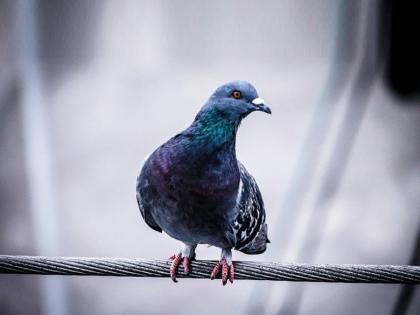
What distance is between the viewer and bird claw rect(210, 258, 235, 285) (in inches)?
79.8

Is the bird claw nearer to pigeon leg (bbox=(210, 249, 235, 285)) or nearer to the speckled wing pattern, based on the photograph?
pigeon leg (bbox=(210, 249, 235, 285))

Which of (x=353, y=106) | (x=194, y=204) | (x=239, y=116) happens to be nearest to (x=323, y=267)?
(x=194, y=204)

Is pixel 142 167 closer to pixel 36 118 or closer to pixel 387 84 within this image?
pixel 36 118

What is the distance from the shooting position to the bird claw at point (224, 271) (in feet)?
6.65

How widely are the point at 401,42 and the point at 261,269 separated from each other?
3.57 meters

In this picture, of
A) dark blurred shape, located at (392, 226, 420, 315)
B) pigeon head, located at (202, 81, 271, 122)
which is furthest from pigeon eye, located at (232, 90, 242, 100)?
dark blurred shape, located at (392, 226, 420, 315)

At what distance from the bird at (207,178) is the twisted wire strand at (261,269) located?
28cm

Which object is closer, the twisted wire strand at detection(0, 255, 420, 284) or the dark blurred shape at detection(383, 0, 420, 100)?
the twisted wire strand at detection(0, 255, 420, 284)

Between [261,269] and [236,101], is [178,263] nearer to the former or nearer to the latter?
[261,269]

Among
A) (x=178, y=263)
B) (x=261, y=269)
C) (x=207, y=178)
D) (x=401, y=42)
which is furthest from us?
(x=401, y=42)

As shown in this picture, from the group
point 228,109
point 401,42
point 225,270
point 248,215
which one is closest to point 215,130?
point 228,109

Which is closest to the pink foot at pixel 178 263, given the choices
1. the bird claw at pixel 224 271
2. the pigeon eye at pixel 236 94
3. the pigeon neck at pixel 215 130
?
the bird claw at pixel 224 271

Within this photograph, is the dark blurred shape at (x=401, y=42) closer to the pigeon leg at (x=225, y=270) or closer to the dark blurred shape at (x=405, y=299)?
the dark blurred shape at (x=405, y=299)

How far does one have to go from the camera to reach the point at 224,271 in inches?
80.7
